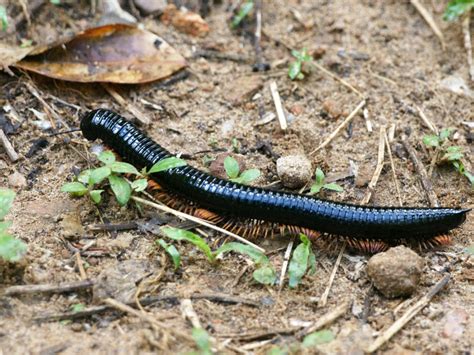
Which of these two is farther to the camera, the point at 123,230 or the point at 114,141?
the point at 114,141

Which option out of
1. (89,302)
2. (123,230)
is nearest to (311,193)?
(123,230)

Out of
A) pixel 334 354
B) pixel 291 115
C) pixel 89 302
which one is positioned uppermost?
pixel 291 115

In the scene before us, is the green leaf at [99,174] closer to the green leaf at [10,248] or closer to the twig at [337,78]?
the green leaf at [10,248]

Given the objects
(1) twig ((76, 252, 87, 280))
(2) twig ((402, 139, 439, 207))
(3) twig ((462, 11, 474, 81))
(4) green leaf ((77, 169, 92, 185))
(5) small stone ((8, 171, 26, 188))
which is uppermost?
(3) twig ((462, 11, 474, 81))

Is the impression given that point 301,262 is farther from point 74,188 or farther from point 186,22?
point 186,22

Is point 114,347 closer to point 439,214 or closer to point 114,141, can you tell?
point 114,141

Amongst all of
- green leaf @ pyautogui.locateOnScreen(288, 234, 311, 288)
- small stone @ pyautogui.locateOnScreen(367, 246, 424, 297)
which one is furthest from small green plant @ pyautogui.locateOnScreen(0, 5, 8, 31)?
small stone @ pyautogui.locateOnScreen(367, 246, 424, 297)

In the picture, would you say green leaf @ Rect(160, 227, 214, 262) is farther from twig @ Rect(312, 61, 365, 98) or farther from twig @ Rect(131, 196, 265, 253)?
twig @ Rect(312, 61, 365, 98)
